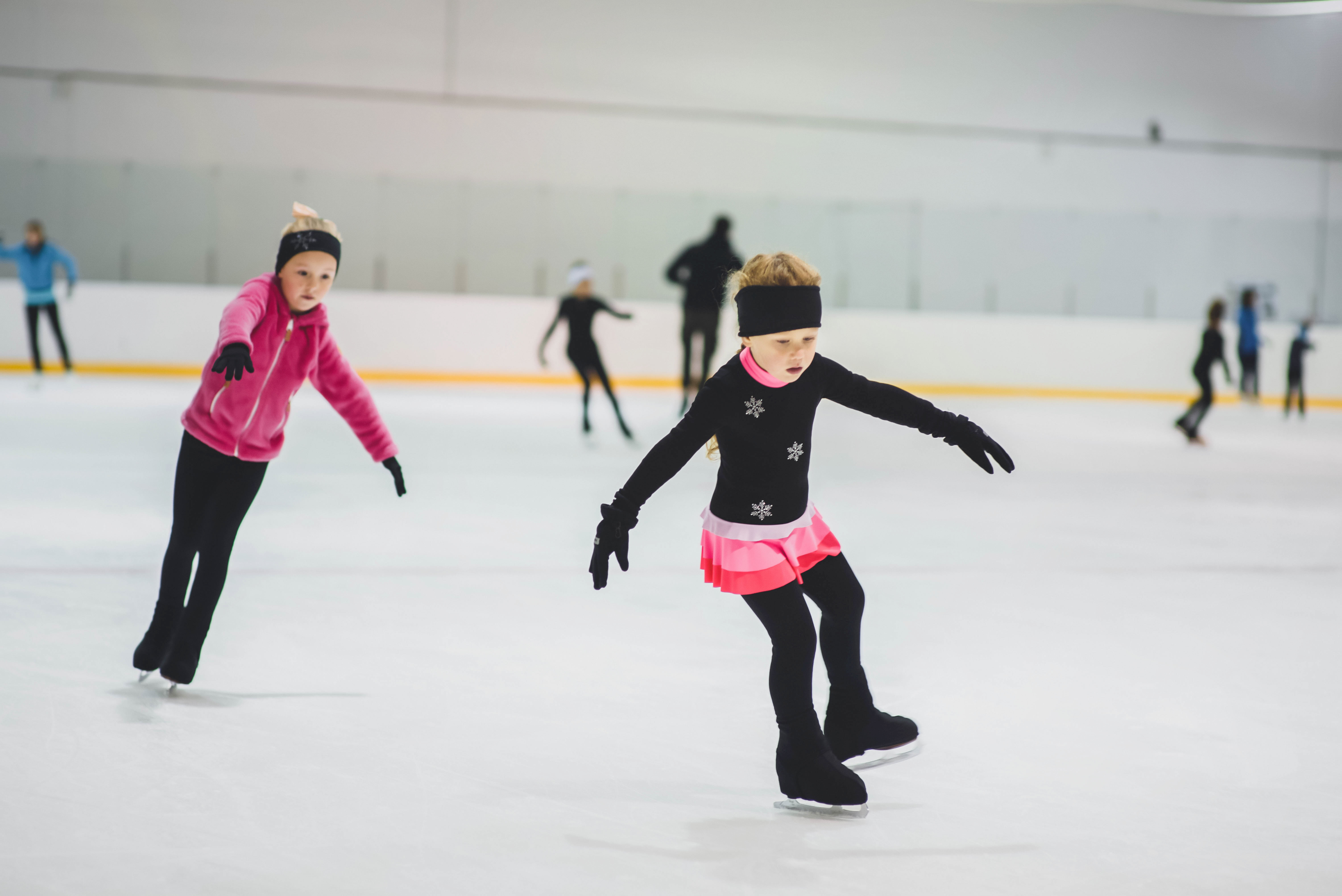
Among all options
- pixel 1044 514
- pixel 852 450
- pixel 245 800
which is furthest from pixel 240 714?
pixel 852 450

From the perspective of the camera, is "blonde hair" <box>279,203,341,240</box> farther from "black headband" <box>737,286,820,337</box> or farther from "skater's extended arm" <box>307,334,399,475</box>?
"black headband" <box>737,286,820,337</box>

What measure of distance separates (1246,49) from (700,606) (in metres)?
16.7

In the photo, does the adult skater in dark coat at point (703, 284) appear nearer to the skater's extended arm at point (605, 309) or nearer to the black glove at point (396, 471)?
the skater's extended arm at point (605, 309)

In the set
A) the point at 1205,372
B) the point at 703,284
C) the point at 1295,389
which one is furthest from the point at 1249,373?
the point at 703,284

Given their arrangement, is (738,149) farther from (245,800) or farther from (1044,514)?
(245,800)

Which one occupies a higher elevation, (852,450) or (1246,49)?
(1246,49)

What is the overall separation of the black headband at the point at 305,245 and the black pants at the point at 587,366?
6146 mm

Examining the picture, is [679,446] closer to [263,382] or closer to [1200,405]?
[263,382]

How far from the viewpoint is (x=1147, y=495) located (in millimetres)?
7117

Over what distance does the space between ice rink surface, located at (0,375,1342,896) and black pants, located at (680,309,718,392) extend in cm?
530

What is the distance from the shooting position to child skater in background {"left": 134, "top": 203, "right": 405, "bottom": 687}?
9.63 ft

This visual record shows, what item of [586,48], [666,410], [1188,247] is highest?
[586,48]

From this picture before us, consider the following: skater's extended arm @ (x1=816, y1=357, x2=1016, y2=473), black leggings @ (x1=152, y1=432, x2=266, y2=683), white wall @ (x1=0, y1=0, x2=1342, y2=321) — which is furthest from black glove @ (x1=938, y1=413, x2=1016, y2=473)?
white wall @ (x1=0, y1=0, x2=1342, y2=321)

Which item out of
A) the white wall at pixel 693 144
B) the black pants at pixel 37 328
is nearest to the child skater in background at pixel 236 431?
the black pants at pixel 37 328
